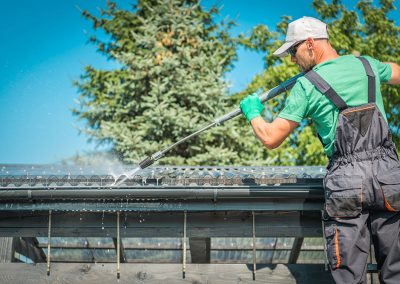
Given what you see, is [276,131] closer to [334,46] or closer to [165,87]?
[165,87]

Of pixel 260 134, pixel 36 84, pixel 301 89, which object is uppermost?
pixel 36 84

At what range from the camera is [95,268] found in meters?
2.88

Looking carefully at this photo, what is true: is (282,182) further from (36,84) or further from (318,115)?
(36,84)

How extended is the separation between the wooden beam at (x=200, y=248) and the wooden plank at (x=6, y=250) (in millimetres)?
1086

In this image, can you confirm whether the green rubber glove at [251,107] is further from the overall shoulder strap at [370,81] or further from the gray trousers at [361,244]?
the gray trousers at [361,244]

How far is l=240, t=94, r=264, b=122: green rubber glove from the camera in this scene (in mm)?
2691

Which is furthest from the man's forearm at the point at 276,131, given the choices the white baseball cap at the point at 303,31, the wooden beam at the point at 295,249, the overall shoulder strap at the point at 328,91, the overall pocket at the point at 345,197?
the wooden beam at the point at 295,249

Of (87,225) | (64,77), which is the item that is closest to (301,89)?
(87,225)

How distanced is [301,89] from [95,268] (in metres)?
1.44

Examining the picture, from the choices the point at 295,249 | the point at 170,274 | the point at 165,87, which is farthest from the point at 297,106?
the point at 165,87

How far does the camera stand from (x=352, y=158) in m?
2.38

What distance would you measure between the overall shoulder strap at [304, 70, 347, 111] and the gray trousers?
49 centimetres

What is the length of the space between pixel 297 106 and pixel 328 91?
0.50ft

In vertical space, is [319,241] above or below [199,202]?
below
